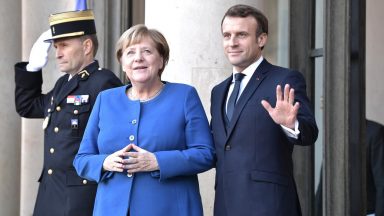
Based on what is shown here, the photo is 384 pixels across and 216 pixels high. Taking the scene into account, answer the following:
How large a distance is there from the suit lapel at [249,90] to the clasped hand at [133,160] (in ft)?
1.28

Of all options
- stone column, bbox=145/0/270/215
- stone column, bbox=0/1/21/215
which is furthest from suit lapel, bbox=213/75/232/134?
stone column, bbox=0/1/21/215

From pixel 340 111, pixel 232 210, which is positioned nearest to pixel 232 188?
pixel 232 210

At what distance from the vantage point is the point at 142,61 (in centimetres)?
389

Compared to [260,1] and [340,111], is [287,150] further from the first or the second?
[260,1]

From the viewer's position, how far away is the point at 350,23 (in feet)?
16.0

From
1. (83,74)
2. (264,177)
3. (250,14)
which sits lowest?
(264,177)

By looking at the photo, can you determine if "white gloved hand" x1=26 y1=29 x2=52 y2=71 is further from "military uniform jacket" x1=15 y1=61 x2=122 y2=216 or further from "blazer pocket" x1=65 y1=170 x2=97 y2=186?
"blazer pocket" x1=65 y1=170 x2=97 y2=186

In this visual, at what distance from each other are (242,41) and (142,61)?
0.49 metres

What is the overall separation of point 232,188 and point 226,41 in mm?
725

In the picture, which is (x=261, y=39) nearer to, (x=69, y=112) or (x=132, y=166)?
(x=132, y=166)

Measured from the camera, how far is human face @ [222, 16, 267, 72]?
12.9ft

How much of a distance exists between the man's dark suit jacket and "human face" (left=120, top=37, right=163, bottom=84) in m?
1.77

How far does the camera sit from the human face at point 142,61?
389cm

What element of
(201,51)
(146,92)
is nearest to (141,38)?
(146,92)
